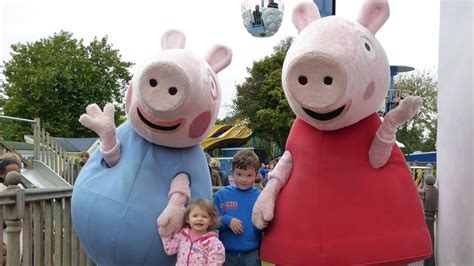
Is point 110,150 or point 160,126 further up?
point 160,126

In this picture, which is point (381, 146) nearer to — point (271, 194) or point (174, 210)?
point (271, 194)

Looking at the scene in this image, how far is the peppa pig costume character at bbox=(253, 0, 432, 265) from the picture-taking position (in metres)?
2.80

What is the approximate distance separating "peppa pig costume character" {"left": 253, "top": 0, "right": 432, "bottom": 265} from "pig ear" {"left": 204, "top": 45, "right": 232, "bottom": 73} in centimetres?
73

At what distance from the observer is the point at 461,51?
12.7ft

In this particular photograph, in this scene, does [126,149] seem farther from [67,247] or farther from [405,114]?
[405,114]

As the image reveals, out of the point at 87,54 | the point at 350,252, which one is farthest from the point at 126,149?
the point at 87,54

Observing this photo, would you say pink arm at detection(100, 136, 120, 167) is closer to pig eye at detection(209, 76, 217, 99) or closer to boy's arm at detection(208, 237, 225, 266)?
pig eye at detection(209, 76, 217, 99)

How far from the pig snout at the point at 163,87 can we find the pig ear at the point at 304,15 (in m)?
0.79

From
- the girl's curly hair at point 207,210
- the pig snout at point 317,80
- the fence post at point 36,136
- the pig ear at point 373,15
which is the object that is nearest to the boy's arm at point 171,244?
the girl's curly hair at point 207,210

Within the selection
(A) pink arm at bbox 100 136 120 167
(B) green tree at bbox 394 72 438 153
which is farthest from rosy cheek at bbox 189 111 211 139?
(B) green tree at bbox 394 72 438 153

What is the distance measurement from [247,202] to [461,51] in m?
2.00

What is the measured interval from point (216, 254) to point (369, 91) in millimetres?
1286

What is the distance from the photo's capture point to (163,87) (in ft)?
9.70

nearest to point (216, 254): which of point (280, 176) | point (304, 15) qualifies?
point (280, 176)
